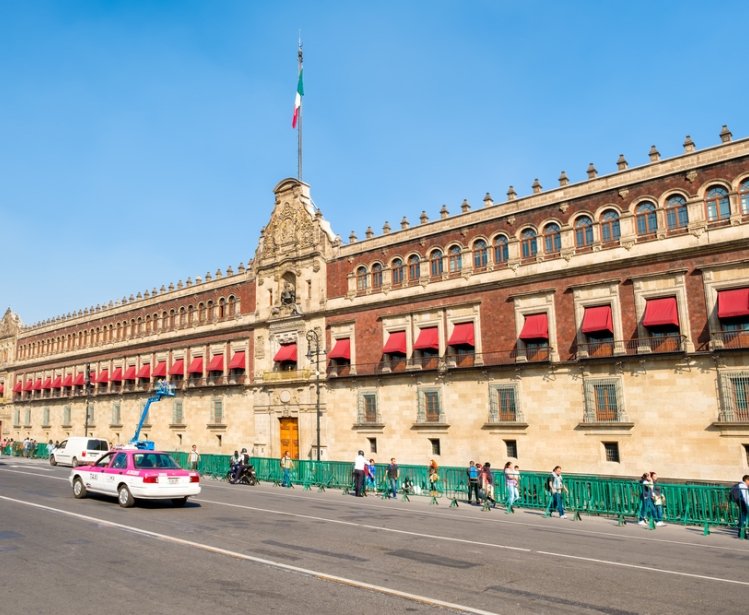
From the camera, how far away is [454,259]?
108 ft

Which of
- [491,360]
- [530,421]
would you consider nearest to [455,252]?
[491,360]

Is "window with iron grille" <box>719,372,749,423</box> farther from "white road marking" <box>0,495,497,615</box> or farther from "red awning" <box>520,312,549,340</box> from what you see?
"white road marking" <box>0,495,497,615</box>

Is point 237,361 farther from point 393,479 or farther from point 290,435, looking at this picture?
point 393,479

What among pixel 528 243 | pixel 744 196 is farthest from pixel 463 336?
pixel 744 196

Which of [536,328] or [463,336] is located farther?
[463,336]

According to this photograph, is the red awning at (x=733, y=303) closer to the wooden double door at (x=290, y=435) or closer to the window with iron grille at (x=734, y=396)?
the window with iron grille at (x=734, y=396)

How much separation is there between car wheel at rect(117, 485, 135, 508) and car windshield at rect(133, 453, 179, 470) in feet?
2.41

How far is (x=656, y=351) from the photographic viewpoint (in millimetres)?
25438

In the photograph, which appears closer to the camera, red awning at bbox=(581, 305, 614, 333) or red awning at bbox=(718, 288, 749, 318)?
red awning at bbox=(718, 288, 749, 318)

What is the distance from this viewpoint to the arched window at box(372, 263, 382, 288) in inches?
1419

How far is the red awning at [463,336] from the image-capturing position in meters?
31.1

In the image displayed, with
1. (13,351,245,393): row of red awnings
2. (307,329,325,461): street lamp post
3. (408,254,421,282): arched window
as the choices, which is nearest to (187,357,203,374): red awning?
(13,351,245,393): row of red awnings

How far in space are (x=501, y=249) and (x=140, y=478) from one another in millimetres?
20214

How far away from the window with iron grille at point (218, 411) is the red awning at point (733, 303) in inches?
1264
